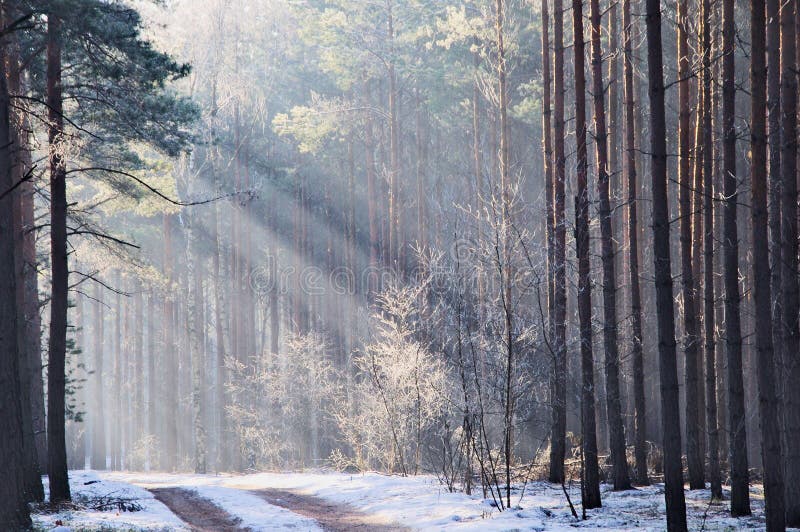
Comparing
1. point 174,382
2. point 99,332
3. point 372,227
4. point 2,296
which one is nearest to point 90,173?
point 2,296

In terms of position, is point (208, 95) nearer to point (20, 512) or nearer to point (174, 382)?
point (174, 382)

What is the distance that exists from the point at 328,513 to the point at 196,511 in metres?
2.65

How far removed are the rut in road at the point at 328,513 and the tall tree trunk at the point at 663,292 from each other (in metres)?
4.02

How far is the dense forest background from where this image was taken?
1255cm

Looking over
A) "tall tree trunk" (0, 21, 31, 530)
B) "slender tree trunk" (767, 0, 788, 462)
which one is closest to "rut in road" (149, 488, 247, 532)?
"tall tree trunk" (0, 21, 31, 530)

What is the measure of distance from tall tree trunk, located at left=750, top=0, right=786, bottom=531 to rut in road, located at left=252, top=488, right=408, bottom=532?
517cm

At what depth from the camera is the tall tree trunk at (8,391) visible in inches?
385

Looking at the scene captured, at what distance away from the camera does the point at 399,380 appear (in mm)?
21703

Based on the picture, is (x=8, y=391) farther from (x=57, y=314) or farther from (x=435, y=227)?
(x=435, y=227)

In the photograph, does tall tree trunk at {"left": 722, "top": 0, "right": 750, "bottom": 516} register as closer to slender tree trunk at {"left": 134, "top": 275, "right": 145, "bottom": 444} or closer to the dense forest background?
the dense forest background

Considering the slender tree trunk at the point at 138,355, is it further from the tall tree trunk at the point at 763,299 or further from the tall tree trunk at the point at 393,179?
the tall tree trunk at the point at 763,299

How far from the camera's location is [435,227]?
38.4 meters

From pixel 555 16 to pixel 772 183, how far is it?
22.3ft

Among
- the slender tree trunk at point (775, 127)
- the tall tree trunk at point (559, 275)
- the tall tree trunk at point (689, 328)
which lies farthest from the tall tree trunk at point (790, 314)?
the tall tree trunk at point (559, 275)
